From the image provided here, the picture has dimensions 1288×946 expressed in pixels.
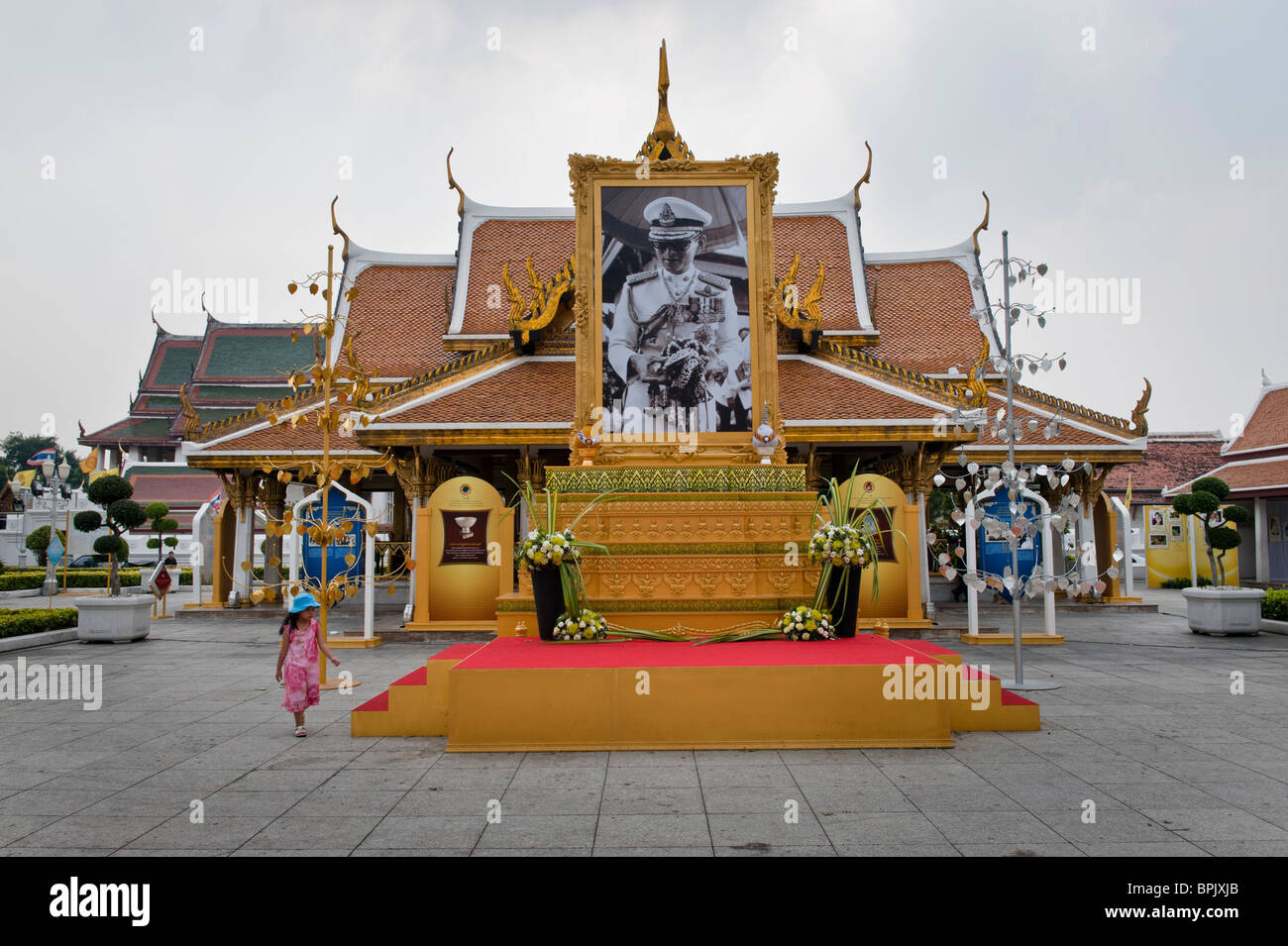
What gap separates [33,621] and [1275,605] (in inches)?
838

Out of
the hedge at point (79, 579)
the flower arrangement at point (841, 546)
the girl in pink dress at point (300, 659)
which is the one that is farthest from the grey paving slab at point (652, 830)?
the hedge at point (79, 579)

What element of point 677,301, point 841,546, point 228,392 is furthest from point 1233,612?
point 228,392

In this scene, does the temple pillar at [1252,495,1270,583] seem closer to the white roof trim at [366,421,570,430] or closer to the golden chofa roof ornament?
the white roof trim at [366,421,570,430]

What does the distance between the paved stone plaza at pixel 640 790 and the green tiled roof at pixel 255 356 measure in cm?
3274

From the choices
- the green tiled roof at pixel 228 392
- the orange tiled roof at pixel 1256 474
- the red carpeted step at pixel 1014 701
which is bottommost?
the red carpeted step at pixel 1014 701

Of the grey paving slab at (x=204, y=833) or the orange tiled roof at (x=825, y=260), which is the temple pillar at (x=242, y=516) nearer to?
the orange tiled roof at (x=825, y=260)

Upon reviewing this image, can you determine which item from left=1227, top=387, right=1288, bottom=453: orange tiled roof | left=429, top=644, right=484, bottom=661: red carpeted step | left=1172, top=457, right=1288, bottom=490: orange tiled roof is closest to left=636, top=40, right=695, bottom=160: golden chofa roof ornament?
left=429, top=644, right=484, bottom=661: red carpeted step

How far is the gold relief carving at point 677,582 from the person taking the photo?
8234 millimetres

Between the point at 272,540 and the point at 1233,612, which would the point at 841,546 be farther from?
the point at 272,540

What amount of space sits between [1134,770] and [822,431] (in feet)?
30.8

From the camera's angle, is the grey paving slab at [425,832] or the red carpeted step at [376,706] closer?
the grey paving slab at [425,832]

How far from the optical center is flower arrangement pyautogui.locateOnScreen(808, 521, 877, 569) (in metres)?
7.49

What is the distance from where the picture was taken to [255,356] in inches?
1537

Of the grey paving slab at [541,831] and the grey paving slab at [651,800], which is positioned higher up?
the grey paving slab at [541,831]
